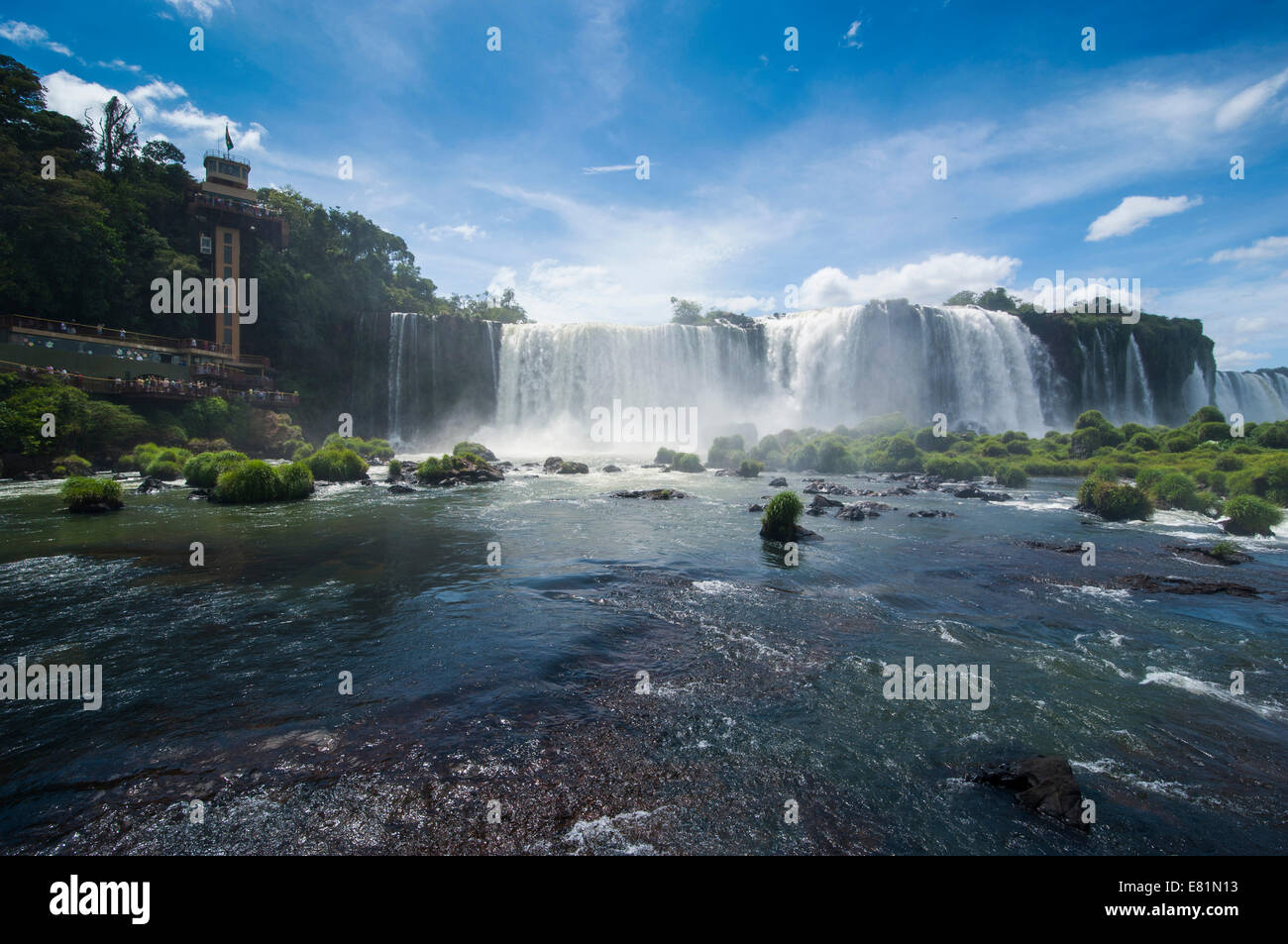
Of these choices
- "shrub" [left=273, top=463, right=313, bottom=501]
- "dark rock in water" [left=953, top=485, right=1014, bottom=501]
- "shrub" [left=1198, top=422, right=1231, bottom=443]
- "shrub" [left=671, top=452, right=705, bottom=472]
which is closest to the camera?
"shrub" [left=273, top=463, right=313, bottom=501]

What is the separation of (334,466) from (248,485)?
7032 mm

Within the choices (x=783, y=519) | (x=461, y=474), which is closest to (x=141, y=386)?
(x=461, y=474)

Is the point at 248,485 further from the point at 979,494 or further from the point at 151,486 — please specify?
the point at 979,494

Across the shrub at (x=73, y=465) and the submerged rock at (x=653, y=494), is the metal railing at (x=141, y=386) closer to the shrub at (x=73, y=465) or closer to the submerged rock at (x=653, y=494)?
the shrub at (x=73, y=465)

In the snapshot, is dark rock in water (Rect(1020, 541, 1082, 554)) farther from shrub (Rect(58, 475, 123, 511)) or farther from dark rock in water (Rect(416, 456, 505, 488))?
shrub (Rect(58, 475, 123, 511))

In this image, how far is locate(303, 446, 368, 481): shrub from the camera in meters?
28.1

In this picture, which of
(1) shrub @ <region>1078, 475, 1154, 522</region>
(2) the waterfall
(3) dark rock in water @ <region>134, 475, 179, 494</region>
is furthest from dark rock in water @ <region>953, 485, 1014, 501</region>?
(2) the waterfall

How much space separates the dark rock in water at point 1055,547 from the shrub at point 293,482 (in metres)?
26.1

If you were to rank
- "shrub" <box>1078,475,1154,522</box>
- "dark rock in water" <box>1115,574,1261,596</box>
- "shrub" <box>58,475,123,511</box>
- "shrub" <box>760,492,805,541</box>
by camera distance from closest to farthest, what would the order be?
"dark rock in water" <box>1115,574,1261,596</box>
"shrub" <box>760,492,805,541</box>
"shrub" <box>58,475,123,511</box>
"shrub" <box>1078,475,1154,522</box>

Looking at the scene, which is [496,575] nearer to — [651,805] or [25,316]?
[651,805]

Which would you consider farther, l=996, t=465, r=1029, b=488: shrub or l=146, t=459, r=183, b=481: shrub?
l=996, t=465, r=1029, b=488: shrub

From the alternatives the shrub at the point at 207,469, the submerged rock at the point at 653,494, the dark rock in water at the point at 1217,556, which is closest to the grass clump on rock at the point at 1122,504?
the dark rock in water at the point at 1217,556

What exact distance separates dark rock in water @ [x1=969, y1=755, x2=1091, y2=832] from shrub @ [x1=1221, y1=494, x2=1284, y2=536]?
18515mm
